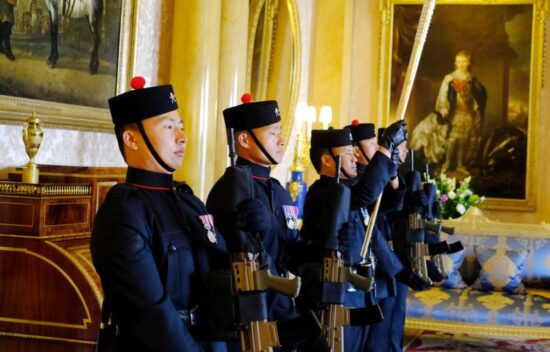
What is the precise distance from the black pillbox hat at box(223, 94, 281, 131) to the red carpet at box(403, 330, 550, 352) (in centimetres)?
404

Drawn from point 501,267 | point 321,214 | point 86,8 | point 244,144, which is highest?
point 86,8

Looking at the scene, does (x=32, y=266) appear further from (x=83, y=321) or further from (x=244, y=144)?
(x=244, y=144)

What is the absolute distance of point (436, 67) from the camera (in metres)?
12.0

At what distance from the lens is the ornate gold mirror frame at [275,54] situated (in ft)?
28.5

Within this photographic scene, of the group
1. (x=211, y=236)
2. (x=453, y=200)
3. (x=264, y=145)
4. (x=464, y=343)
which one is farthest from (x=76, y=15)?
(x=453, y=200)

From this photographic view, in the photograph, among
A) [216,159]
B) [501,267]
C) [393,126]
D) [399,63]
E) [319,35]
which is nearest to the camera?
[393,126]

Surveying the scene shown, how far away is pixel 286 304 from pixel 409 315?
3.85m

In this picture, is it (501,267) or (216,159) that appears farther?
(501,267)

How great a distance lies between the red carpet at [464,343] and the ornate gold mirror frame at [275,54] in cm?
328

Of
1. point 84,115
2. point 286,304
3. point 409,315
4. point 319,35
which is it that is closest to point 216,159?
point 84,115

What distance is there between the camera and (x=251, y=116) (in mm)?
3604

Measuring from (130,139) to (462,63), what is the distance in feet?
32.9

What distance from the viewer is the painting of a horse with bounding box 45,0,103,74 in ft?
16.4

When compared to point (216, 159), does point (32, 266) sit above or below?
below
